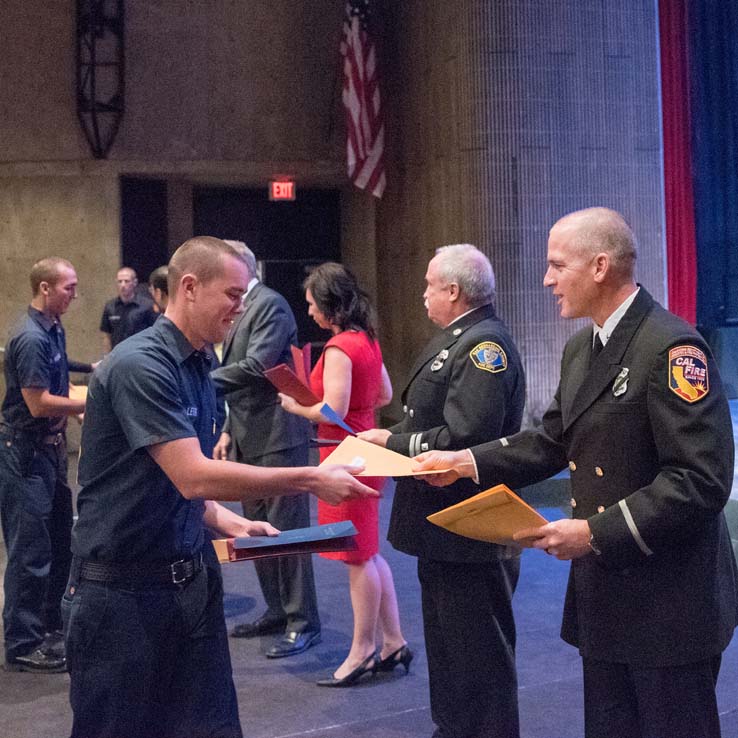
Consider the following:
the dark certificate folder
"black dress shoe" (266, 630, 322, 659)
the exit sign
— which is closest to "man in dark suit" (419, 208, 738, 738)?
the dark certificate folder

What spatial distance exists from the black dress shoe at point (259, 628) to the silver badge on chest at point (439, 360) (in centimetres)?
203

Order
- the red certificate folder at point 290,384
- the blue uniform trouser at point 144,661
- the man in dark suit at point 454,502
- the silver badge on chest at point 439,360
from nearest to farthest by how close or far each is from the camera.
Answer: the blue uniform trouser at point 144,661 < the man in dark suit at point 454,502 < the silver badge on chest at point 439,360 < the red certificate folder at point 290,384

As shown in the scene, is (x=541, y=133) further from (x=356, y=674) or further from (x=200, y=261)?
(x=200, y=261)

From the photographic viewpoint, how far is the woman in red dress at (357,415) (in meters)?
4.23

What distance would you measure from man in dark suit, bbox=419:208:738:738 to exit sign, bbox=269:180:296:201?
8.79 meters

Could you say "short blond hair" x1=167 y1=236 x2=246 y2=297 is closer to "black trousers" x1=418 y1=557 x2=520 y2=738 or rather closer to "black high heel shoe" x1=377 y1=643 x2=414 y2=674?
"black trousers" x1=418 y1=557 x2=520 y2=738

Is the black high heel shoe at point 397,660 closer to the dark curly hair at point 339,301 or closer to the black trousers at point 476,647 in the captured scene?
the black trousers at point 476,647

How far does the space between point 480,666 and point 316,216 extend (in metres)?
8.97

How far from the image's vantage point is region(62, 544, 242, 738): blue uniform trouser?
2.48 metres

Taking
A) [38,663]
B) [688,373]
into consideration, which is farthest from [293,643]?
[688,373]

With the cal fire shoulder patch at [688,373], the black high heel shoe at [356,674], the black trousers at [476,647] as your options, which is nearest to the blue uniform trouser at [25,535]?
the black high heel shoe at [356,674]

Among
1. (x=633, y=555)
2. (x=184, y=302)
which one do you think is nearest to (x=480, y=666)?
(x=633, y=555)

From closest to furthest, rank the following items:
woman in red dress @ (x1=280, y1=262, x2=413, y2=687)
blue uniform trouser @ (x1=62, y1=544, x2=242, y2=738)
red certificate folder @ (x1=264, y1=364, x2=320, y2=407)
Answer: blue uniform trouser @ (x1=62, y1=544, x2=242, y2=738)
red certificate folder @ (x1=264, y1=364, x2=320, y2=407)
woman in red dress @ (x1=280, y1=262, x2=413, y2=687)

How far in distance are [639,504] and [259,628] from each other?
2984mm
